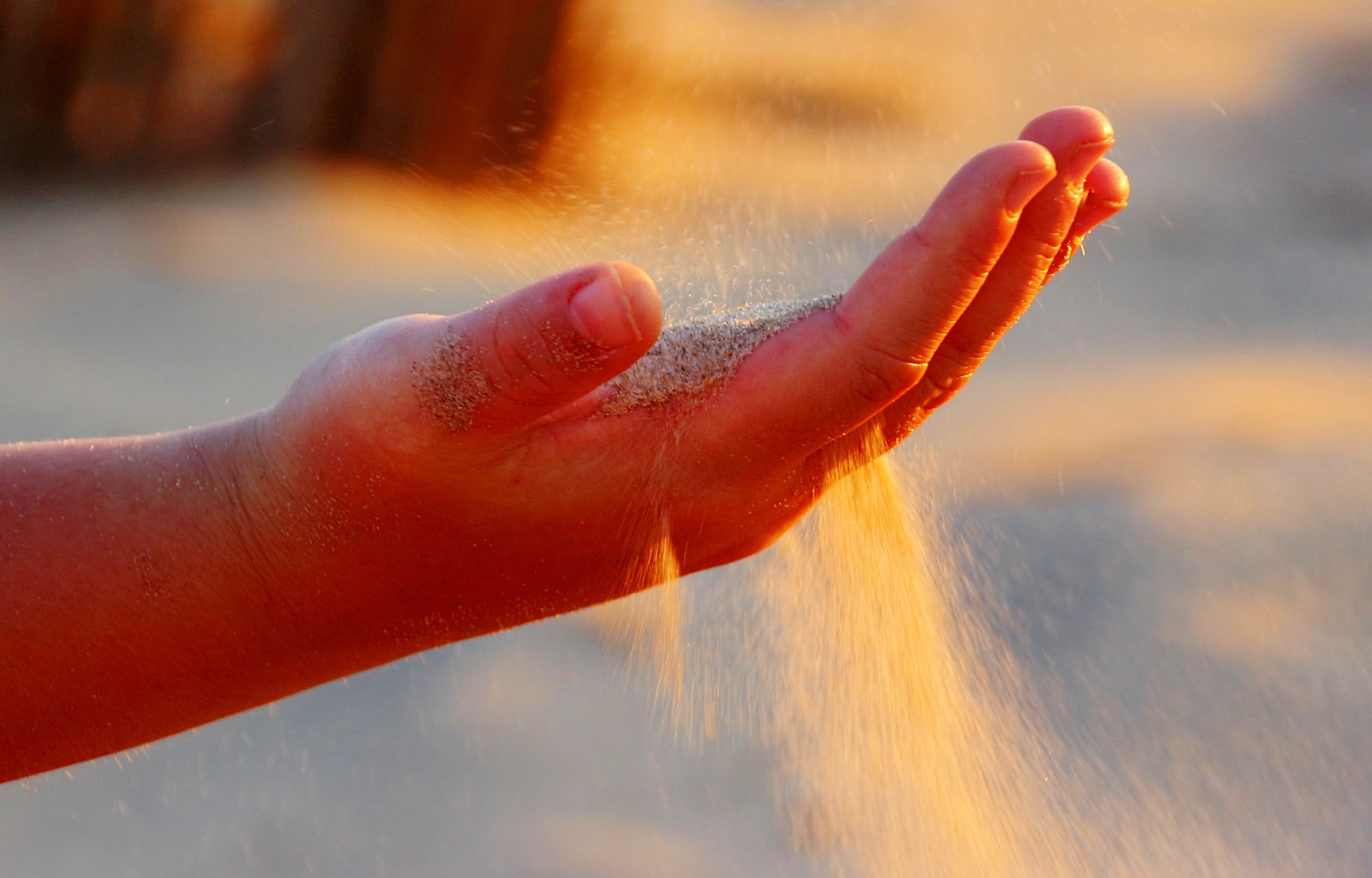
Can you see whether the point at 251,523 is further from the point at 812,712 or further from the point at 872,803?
the point at 872,803

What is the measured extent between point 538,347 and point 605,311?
0.11ft

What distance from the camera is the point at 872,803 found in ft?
2.70

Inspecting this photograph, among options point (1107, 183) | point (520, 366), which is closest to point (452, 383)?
point (520, 366)


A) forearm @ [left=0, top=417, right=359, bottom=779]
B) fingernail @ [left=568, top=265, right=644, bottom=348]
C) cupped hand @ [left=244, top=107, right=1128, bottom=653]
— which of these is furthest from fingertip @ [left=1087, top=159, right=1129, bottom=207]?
forearm @ [left=0, top=417, right=359, bottom=779]

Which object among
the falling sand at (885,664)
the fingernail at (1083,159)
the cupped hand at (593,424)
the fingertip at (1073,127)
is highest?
the fingertip at (1073,127)

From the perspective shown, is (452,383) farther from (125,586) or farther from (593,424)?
(125,586)

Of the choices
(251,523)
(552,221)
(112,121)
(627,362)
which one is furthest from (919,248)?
(112,121)

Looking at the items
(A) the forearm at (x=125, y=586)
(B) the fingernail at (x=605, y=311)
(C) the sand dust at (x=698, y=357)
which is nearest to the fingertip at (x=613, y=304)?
(B) the fingernail at (x=605, y=311)

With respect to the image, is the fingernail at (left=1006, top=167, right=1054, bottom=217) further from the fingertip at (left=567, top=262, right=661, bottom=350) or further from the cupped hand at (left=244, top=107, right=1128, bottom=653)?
the fingertip at (left=567, top=262, right=661, bottom=350)

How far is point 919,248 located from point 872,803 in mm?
535

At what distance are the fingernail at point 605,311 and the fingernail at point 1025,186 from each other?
0.15m

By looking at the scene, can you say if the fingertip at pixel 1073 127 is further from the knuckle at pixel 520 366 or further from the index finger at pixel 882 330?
the knuckle at pixel 520 366

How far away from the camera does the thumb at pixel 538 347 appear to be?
37 cm

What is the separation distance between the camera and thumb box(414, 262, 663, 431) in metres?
0.37
